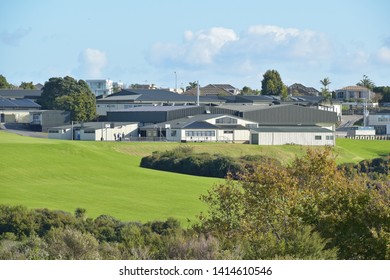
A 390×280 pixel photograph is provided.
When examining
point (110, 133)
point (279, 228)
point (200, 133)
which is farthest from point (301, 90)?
point (279, 228)

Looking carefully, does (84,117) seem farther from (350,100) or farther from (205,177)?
(350,100)

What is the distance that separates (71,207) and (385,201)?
19.9 metres

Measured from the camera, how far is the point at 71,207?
37.5m

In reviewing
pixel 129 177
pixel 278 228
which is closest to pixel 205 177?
pixel 129 177

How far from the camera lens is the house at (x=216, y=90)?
439 feet

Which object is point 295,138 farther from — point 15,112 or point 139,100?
point 15,112

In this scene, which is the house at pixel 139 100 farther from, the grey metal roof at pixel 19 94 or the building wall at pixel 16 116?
the building wall at pixel 16 116

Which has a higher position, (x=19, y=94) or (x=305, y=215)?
(x=19, y=94)

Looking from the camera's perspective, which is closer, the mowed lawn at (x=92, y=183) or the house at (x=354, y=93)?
the mowed lawn at (x=92, y=183)

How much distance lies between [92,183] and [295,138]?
27.7m

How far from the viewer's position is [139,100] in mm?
Result: 98625

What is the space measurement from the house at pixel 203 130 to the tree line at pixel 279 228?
4571 centimetres

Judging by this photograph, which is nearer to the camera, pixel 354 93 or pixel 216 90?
pixel 354 93

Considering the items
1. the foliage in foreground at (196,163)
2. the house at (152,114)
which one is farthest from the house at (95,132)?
the foliage in foreground at (196,163)
